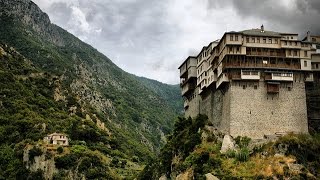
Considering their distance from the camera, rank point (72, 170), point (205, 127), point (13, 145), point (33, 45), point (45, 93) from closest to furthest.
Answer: point (205, 127) → point (72, 170) → point (13, 145) → point (45, 93) → point (33, 45)

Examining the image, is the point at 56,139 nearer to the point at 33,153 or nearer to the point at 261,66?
the point at 33,153

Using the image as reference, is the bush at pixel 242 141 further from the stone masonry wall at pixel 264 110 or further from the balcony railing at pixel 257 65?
the balcony railing at pixel 257 65

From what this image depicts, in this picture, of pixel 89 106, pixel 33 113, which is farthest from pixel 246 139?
pixel 89 106

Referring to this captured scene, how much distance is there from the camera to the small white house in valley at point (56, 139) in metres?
116

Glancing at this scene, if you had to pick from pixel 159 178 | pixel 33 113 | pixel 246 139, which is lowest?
pixel 159 178

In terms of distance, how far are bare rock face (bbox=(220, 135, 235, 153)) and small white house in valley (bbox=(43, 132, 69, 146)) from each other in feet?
178

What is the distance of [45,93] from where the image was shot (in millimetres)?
142750

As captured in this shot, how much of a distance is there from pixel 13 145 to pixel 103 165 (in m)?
20.1

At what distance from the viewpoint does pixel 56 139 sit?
117 metres

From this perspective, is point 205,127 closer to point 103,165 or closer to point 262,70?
point 262,70

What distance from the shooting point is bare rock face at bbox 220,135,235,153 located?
231ft

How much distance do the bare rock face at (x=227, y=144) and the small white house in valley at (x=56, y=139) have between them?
54152 mm

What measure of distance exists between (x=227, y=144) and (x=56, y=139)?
55450 mm

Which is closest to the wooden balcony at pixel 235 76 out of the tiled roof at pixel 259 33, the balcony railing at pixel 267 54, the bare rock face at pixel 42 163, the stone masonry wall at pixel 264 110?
the stone masonry wall at pixel 264 110
